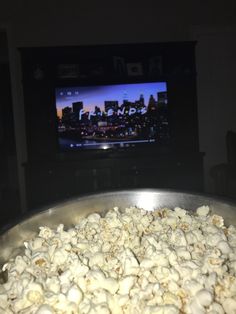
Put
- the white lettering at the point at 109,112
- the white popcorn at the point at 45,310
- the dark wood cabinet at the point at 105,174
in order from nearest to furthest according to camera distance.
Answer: the white popcorn at the point at 45,310 → the dark wood cabinet at the point at 105,174 → the white lettering at the point at 109,112

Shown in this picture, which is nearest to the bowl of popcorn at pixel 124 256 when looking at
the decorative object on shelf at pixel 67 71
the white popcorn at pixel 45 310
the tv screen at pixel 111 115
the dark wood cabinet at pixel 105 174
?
the white popcorn at pixel 45 310

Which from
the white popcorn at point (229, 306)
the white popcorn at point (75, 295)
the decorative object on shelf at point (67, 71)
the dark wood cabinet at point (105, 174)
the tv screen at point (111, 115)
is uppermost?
the decorative object on shelf at point (67, 71)

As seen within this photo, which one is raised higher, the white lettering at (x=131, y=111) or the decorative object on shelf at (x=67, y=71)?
the decorative object on shelf at (x=67, y=71)

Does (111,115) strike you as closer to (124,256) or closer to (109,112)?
(109,112)

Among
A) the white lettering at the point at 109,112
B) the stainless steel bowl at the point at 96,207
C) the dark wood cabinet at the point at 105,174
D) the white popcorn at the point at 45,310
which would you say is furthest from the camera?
the white lettering at the point at 109,112

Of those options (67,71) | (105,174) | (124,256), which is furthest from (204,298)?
(67,71)

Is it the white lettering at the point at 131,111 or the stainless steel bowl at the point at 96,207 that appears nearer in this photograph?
the stainless steel bowl at the point at 96,207

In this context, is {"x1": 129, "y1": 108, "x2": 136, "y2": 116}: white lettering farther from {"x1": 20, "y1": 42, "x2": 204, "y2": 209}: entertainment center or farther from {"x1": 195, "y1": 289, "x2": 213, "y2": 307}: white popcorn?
{"x1": 195, "y1": 289, "x2": 213, "y2": 307}: white popcorn

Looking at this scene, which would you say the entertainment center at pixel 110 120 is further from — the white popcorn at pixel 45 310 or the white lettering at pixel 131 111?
the white popcorn at pixel 45 310
